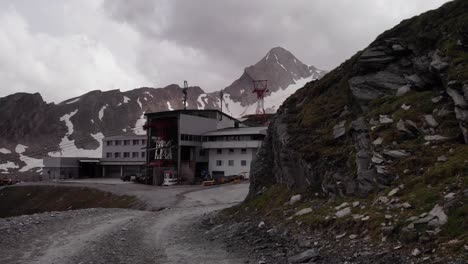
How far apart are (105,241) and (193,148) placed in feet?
243

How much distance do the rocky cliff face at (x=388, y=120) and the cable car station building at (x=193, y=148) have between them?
2240 inches

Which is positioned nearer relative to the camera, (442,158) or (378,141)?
(442,158)

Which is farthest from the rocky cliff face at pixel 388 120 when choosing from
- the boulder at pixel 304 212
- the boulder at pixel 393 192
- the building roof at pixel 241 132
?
the building roof at pixel 241 132

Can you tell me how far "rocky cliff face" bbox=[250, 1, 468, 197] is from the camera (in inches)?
711

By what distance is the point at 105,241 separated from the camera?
77.8 ft

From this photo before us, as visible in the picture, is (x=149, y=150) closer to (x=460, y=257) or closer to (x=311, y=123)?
(x=311, y=123)

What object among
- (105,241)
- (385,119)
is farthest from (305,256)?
(105,241)

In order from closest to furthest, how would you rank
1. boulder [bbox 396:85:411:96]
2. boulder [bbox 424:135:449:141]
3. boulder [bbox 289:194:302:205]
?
boulder [bbox 424:135:449:141]
boulder [bbox 396:85:411:96]
boulder [bbox 289:194:302:205]

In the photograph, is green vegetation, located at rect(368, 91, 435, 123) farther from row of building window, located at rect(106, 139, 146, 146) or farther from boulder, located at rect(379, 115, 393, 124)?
row of building window, located at rect(106, 139, 146, 146)

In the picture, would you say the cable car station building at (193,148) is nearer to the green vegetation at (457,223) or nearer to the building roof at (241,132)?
the building roof at (241,132)

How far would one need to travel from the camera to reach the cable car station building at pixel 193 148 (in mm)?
91875

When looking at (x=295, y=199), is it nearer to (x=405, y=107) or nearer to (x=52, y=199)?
(x=405, y=107)

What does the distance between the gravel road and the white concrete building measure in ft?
184

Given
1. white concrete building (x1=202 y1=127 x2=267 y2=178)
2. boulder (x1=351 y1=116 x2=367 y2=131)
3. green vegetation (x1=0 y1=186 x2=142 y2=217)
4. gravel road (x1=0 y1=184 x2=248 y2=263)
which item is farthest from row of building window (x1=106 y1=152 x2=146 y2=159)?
boulder (x1=351 y1=116 x2=367 y2=131)
